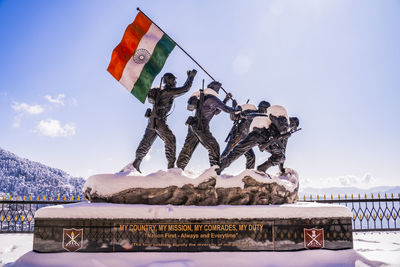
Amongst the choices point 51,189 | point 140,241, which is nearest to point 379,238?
point 140,241

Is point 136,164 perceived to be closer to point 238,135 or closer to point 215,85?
point 238,135

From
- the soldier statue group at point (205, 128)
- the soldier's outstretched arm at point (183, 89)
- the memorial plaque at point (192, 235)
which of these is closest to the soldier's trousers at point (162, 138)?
the soldier statue group at point (205, 128)

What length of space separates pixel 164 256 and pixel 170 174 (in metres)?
1.26

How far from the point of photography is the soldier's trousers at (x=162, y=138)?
5.79 metres

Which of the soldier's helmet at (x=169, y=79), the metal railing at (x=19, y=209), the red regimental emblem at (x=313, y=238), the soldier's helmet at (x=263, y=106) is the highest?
the soldier's helmet at (x=169, y=79)

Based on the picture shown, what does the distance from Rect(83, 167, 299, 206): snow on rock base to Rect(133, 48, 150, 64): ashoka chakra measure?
7.65ft

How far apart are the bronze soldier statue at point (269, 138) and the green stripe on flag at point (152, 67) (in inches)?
84.2

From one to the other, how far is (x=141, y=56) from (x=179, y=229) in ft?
11.3

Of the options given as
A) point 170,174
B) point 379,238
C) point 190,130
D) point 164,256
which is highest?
point 190,130

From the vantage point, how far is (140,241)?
14.0 feet

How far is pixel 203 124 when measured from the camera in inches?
229

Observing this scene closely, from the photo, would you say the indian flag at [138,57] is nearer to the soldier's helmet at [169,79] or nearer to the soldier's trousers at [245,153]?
the soldier's helmet at [169,79]

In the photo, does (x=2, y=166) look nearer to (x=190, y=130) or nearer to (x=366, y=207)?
(x=190, y=130)

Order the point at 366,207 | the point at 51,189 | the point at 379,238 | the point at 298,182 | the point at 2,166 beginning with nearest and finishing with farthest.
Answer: the point at 298,182
the point at 379,238
the point at 366,207
the point at 51,189
the point at 2,166
